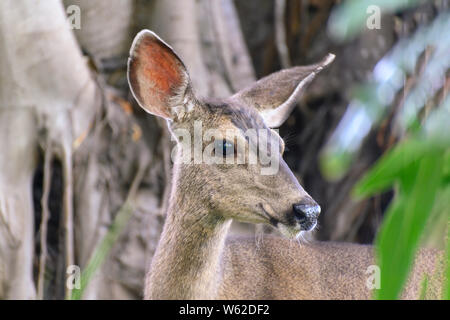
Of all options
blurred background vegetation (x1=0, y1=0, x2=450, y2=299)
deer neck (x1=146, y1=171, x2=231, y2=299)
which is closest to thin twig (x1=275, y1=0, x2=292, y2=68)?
blurred background vegetation (x1=0, y1=0, x2=450, y2=299)

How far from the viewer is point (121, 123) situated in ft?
19.7

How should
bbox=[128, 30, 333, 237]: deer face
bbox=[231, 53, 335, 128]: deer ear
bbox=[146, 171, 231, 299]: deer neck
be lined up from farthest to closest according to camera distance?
bbox=[231, 53, 335, 128]: deer ear → bbox=[146, 171, 231, 299]: deer neck → bbox=[128, 30, 333, 237]: deer face

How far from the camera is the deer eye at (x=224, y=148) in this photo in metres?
3.40

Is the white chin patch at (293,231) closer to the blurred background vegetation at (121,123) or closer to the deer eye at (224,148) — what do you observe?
the deer eye at (224,148)

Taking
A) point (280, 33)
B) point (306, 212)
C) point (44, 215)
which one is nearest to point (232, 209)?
point (306, 212)

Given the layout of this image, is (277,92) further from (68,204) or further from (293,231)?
(68,204)

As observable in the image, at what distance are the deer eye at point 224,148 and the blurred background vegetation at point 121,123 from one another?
0.89 metres

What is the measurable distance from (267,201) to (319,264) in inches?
35.2

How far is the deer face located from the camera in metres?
3.25

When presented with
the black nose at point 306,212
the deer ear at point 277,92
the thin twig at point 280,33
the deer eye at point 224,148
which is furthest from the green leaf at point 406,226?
the thin twig at point 280,33

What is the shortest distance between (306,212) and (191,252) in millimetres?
695

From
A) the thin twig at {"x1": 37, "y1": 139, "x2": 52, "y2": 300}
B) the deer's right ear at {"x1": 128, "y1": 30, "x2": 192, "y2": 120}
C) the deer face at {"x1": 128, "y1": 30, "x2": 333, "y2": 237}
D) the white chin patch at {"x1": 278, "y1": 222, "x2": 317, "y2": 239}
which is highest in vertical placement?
the deer's right ear at {"x1": 128, "y1": 30, "x2": 192, "y2": 120}

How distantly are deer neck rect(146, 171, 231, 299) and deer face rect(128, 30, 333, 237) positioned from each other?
0.06m

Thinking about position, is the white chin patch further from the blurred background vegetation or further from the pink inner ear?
the blurred background vegetation
